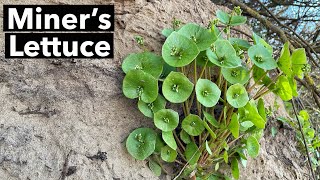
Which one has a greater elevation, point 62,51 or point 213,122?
point 62,51

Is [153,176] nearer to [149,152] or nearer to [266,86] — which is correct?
[149,152]


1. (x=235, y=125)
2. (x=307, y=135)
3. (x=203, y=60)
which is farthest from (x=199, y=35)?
(x=307, y=135)

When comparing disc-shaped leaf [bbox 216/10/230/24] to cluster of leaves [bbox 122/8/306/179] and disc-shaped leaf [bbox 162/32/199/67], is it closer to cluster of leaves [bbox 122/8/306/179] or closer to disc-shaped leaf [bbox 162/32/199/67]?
cluster of leaves [bbox 122/8/306/179]

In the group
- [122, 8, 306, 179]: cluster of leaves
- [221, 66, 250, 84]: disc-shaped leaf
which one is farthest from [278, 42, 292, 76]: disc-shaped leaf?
[221, 66, 250, 84]: disc-shaped leaf

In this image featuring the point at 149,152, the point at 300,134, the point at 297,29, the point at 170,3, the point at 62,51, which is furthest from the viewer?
the point at 297,29

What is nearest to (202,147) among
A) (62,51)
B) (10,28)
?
(62,51)

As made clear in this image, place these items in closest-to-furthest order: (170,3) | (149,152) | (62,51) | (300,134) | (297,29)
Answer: (149,152), (62,51), (170,3), (300,134), (297,29)

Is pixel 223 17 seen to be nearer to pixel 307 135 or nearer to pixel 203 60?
pixel 203 60

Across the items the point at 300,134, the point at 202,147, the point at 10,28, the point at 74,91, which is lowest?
the point at 300,134

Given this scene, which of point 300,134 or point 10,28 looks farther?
point 300,134
